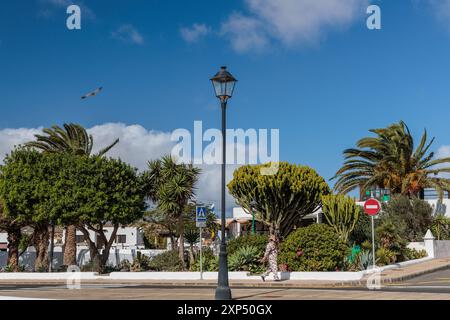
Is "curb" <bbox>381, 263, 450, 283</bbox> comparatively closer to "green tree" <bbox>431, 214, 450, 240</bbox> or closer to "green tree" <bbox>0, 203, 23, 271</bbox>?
"green tree" <bbox>431, 214, 450, 240</bbox>

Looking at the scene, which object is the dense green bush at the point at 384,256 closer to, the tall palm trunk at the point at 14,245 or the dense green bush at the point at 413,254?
the dense green bush at the point at 413,254

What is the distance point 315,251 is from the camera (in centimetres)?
2655

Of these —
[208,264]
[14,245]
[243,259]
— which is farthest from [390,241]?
[14,245]

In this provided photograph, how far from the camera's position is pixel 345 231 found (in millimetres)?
31000

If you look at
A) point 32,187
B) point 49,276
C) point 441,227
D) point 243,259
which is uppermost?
point 32,187

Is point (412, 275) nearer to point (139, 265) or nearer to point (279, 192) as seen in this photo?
point (279, 192)

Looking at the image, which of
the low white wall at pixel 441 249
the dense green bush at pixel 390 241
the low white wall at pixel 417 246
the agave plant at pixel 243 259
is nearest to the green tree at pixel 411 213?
the low white wall at pixel 441 249

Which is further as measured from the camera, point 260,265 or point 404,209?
point 404,209

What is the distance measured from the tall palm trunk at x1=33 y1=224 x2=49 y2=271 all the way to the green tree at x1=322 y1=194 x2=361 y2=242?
1811 centimetres

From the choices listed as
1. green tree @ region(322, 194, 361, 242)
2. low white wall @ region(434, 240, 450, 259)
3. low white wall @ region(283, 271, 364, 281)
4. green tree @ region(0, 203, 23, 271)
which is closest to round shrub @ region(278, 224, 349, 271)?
low white wall @ region(283, 271, 364, 281)

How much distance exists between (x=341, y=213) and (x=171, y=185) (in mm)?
12573
